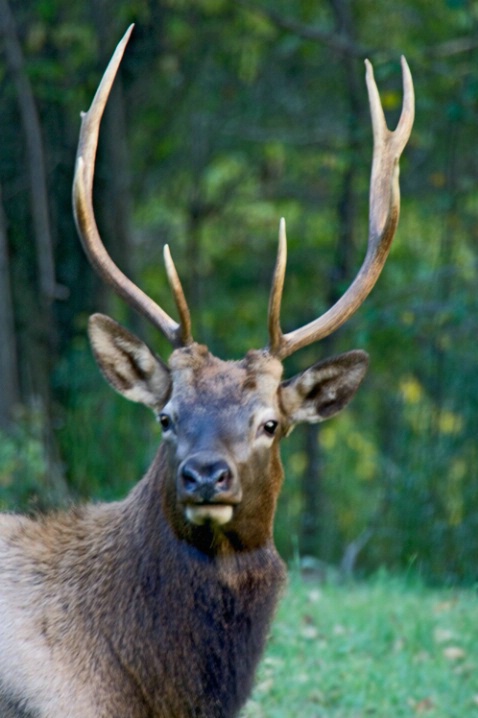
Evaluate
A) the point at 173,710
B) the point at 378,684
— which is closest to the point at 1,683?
the point at 173,710

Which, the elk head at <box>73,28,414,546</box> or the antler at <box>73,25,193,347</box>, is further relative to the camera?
the antler at <box>73,25,193,347</box>

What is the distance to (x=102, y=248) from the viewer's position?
549 centimetres

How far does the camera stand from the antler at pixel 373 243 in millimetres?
5230

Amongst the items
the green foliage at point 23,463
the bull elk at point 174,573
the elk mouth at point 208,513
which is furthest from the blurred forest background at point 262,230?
the elk mouth at point 208,513

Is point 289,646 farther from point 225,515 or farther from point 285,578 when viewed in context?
point 225,515

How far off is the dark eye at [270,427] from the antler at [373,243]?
0.33 meters

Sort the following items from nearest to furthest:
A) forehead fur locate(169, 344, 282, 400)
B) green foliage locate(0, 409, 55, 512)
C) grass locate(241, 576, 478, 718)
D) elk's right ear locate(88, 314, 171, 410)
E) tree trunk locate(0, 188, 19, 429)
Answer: forehead fur locate(169, 344, 282, 400), elk's right ear locate(88, 314, 171, 410), grass locate(241, 576, 478, 718), green foliage locate(0, 409, 55, 512), tree trunk locate(0, 188, 19, 429)

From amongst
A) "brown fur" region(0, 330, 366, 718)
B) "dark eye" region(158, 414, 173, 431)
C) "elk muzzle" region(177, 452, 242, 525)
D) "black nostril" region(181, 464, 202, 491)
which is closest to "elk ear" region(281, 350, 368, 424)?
"brown fur" region(0, 330, 366, 718)

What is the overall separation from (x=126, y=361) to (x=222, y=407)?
2.38ft

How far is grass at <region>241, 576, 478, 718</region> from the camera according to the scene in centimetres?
615

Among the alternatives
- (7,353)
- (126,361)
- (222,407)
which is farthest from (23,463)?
(222,407)

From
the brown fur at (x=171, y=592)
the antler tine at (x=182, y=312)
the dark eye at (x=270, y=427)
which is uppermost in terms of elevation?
the antler tine at (x=182, y=312)

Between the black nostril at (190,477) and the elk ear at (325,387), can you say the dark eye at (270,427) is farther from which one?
the black nostril at (190,477)

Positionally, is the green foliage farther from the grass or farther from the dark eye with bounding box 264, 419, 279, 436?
the dark eye with bounding box 264, 419, 279, 436
